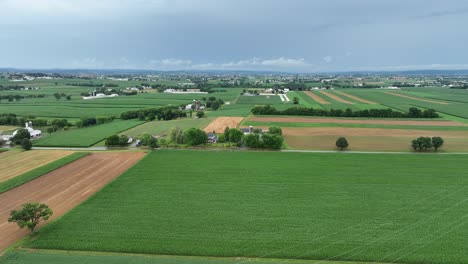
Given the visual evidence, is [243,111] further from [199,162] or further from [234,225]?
[234,225]

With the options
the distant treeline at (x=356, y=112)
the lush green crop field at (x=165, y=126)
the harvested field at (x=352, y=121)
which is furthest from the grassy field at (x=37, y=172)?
the distant treeline at (x=356, y=112)

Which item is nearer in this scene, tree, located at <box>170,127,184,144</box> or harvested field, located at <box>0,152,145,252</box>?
harvested field, located at <box>0,152,145,252</box>

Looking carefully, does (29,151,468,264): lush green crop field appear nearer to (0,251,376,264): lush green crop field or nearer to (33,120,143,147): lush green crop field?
(0,251,376,264): lush green crop field

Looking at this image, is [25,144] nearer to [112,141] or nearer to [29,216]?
[112,141]

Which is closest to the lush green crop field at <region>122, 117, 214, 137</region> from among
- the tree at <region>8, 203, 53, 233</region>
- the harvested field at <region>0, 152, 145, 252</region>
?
the harvested field at <region>0, 152, 145, 252</region>

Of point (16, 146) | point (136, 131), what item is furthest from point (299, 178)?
point (16, 146)
